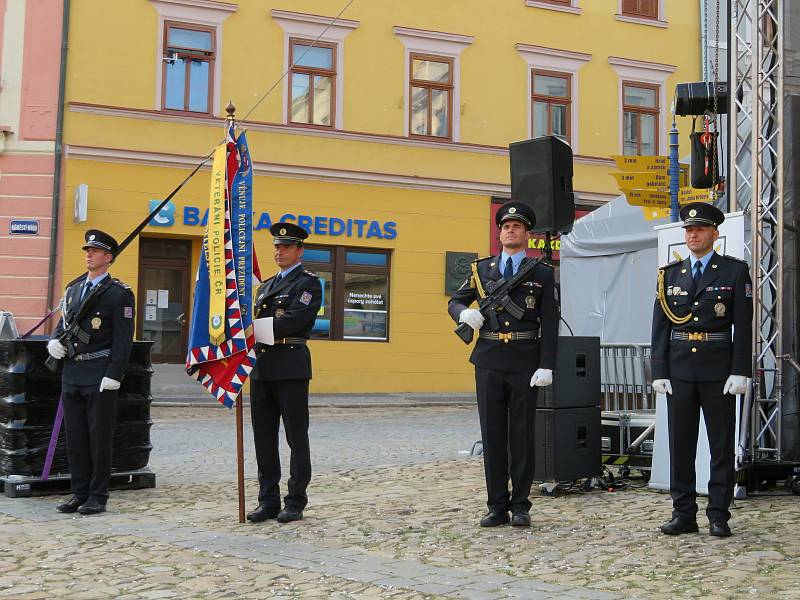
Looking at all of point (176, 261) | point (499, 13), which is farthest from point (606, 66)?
point (176, 261)

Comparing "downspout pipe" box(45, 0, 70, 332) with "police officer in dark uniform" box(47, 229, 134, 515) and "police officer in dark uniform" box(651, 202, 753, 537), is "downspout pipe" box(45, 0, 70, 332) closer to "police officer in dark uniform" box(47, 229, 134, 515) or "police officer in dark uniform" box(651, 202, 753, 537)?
"police officer in dark uniform" box(47, 229, 134, 515)

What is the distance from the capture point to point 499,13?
24047 mm

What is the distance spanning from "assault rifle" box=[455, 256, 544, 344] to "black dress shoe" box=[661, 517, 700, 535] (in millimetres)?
1567

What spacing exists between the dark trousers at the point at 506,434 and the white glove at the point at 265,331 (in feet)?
4.49

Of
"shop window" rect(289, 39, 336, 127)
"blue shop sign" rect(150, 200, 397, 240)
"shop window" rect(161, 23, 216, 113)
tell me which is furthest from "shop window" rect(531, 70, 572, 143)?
"shop window" rect(161, 23, 216, 113)

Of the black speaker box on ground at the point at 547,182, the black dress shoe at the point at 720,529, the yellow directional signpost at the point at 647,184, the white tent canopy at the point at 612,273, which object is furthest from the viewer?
the white tent canopy at the point at 612,273

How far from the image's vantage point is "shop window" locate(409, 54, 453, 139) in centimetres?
2328

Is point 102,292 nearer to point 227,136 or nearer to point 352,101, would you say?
point 227,136

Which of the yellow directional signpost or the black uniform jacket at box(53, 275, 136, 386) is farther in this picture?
the yellow directional signpost

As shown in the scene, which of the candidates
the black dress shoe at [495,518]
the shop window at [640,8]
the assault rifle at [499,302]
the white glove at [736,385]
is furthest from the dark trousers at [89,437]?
the shop window at [640,8]

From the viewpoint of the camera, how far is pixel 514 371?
734cm

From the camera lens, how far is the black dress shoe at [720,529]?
683 cm

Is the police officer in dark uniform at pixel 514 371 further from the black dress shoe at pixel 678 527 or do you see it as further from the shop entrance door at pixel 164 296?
the shop entrance door at pixel 164 296

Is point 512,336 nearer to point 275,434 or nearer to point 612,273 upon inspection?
point 275,434
